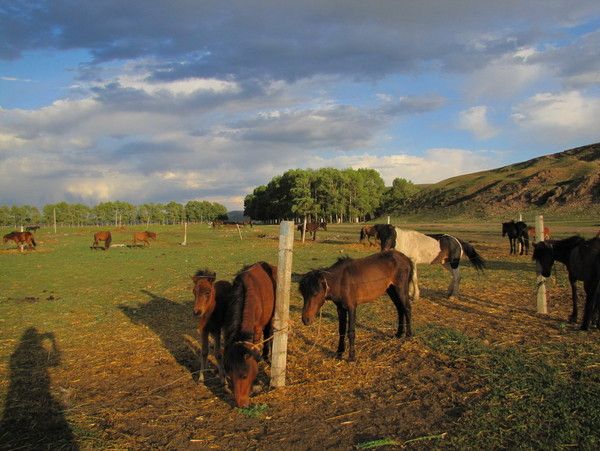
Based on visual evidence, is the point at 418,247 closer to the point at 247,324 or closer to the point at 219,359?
the point at 219,359

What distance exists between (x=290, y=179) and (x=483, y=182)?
44.1 meters

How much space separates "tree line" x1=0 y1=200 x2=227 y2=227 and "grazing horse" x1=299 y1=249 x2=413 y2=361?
112 metres

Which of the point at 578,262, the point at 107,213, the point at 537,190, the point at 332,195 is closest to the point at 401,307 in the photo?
the point at 578,262

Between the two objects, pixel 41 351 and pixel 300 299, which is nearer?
pixel 41 351

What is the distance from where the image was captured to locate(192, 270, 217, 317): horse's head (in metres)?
6.17

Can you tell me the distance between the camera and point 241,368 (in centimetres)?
516

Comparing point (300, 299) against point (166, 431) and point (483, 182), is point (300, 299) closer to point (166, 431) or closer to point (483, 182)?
point (166, 431)

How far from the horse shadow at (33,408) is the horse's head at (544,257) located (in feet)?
31.5

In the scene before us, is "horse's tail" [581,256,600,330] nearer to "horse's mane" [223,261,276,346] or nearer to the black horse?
the black horse

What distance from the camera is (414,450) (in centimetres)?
417

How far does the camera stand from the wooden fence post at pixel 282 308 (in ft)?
19.7

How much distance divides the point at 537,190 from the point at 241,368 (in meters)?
73.9

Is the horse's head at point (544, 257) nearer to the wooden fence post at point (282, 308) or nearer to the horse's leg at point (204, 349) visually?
the wooden fence post at point (282, 308)

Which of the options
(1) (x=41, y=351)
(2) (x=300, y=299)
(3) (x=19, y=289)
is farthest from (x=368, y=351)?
(3) (x=19, y=289)
